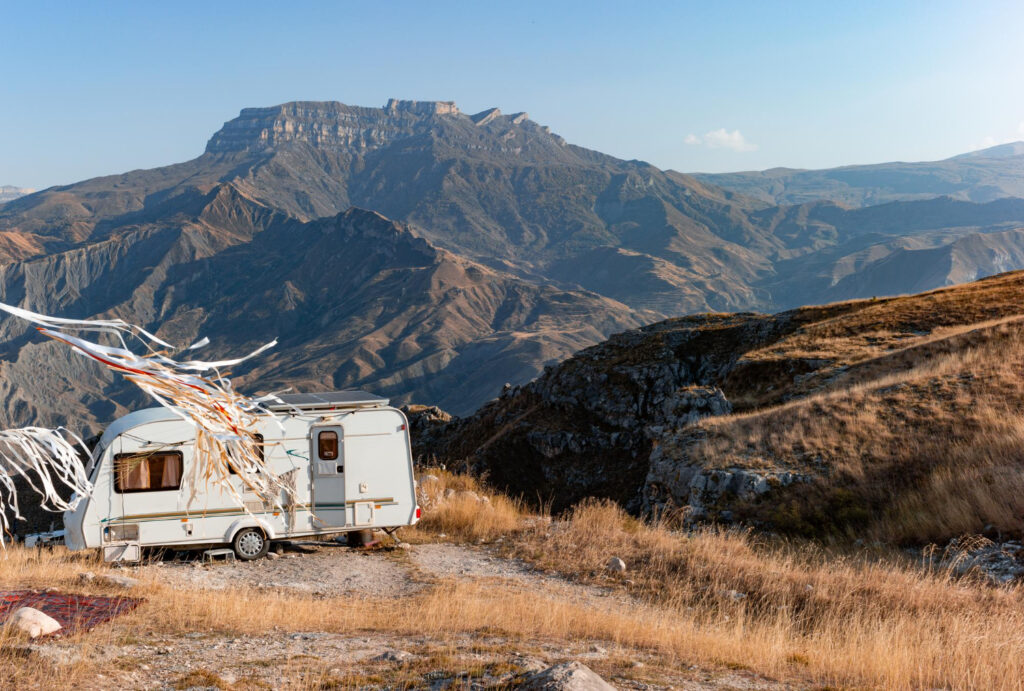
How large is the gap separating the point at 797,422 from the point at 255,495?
42.1 feet

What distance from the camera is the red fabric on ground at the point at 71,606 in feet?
27.5

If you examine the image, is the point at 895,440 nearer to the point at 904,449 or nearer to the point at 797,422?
the point at 904,449

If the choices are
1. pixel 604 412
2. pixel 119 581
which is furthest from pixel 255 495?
pixel 604 412

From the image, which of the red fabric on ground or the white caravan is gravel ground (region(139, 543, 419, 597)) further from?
the red fabric on ground

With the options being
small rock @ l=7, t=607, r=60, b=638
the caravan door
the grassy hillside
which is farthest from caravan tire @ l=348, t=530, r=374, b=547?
the grassy hillside

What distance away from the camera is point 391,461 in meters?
14.7

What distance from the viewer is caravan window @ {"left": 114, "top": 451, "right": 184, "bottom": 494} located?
513 inches

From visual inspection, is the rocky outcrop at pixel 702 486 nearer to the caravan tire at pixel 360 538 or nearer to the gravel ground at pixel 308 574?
the caravan tire at pixel 360 538

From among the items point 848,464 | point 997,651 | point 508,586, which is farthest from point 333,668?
point 848,464

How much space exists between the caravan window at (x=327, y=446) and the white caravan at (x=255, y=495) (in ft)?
0.06

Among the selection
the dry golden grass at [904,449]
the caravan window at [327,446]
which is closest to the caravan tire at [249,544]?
the caravan window at [327,446]

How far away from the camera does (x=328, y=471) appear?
14.3 m

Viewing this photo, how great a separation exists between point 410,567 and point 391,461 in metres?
2.24

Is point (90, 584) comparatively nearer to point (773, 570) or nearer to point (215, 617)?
point (215, 617)
